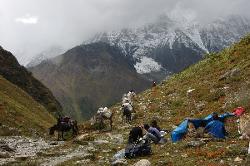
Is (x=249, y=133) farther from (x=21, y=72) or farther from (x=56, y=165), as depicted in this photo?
(x=21, y=72)

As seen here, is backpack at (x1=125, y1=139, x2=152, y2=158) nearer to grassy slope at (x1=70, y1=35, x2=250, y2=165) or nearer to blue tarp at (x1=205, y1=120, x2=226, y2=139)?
grassy slope at (x1=70, y1=35, x2=250, y2=165)

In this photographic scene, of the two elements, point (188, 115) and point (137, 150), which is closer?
point (137, 150)

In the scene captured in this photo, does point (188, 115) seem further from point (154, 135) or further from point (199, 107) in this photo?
point (154, 135)

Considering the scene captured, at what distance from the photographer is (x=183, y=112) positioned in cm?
5703

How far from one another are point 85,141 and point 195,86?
23.9 m

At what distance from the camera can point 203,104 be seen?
5628 centimetres

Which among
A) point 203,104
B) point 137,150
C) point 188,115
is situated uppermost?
point 203,104

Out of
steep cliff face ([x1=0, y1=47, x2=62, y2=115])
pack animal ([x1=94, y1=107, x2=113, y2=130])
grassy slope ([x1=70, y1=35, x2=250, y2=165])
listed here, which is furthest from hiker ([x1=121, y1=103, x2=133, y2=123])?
steep cliff face ([x1=0, y1=47, x2=62, y2=115])

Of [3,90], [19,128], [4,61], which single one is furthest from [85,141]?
[4,61]

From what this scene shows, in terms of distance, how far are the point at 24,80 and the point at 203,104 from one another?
3880 inches

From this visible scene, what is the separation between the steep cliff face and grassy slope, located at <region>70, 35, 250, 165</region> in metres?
70.1

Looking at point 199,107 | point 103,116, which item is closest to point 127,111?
point 103,116

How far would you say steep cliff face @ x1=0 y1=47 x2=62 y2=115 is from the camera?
140700 millimetres

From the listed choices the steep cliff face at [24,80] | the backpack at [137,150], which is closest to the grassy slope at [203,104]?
the backpack at [137,150]
